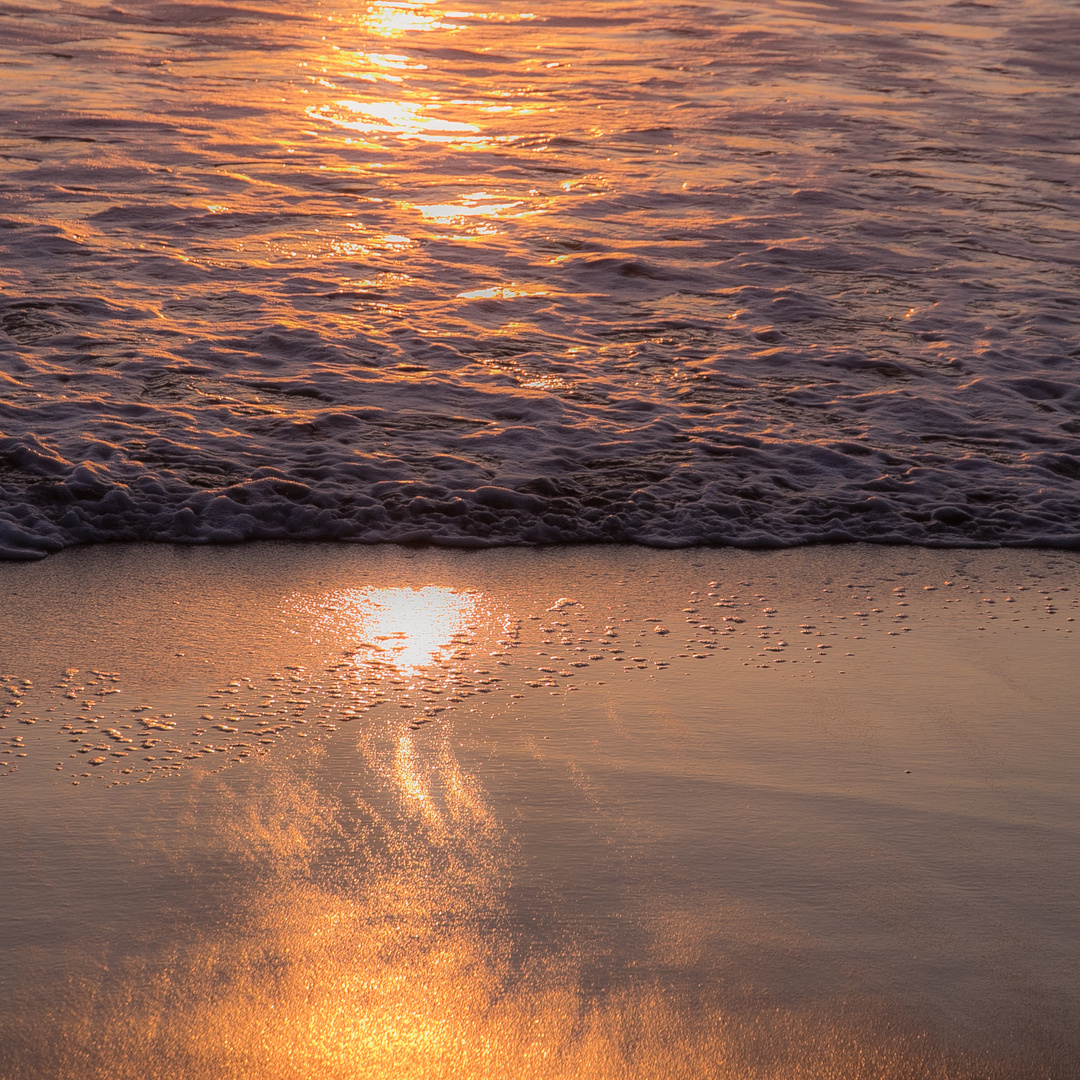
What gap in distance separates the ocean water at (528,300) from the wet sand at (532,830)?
2.65 ft

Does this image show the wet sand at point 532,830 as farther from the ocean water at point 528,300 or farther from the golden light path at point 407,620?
the ocean water at point 528,300

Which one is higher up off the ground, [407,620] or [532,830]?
[532,830]

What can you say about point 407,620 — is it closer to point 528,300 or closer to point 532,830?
point 532,830

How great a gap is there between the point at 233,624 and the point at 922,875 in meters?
1.96

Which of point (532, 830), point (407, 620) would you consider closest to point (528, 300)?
point (407, 620)

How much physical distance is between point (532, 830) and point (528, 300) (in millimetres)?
4988

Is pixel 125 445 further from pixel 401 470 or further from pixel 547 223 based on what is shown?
pixel 547 223

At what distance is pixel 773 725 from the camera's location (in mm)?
2924

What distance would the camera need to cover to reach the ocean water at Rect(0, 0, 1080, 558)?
15.0 ft

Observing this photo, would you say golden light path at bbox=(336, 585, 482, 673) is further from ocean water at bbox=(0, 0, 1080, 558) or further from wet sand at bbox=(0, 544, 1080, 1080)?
ocean water at bbox=(0, 0, 1080, 558)

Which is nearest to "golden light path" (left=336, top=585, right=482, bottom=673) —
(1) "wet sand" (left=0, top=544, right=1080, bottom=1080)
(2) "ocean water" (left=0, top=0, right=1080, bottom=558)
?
(1) "wet sand" (left=0, top=544, right=1080, bottom=1080)

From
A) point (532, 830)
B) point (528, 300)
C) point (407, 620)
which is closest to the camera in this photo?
point (532, 830)

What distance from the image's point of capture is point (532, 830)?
249 cm

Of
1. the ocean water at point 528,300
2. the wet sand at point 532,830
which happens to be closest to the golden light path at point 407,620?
the wet sand at point 532,830
